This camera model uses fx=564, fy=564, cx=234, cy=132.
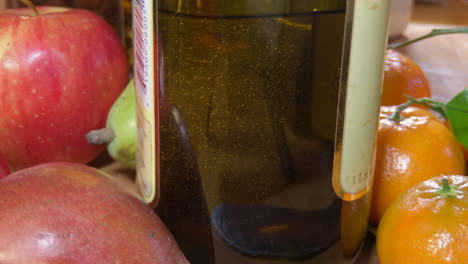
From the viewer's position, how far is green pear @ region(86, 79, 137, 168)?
0.46 m

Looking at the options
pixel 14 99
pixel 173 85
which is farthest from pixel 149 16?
pixel 14 99

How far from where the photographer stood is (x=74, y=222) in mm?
286

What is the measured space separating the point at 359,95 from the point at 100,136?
0.23 meters

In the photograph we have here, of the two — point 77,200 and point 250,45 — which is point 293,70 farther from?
point 77,200

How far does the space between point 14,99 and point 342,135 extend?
0.89 feet

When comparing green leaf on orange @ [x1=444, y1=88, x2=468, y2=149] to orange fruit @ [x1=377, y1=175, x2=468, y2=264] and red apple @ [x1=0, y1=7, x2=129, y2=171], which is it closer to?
orange fruit @ [x1=377, y1=175, x2=468, y2=264]

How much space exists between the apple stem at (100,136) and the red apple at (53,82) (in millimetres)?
27


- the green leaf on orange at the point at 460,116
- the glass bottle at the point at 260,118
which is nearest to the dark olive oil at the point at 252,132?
the glass bottle at the point at 260,118

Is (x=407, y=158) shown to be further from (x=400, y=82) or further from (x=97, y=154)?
(x=97, y=154)

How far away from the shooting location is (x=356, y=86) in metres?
0.31

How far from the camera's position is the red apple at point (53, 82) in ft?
1.46

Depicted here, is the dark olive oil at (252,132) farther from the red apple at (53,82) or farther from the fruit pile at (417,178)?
the red apple at (53,82)

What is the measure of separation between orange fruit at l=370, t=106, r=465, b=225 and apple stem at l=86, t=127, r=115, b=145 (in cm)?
21

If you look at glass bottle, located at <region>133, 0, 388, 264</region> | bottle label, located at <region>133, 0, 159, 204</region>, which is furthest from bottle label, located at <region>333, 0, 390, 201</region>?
bottle label, located at <region>133, 0, 159, 204</region>
